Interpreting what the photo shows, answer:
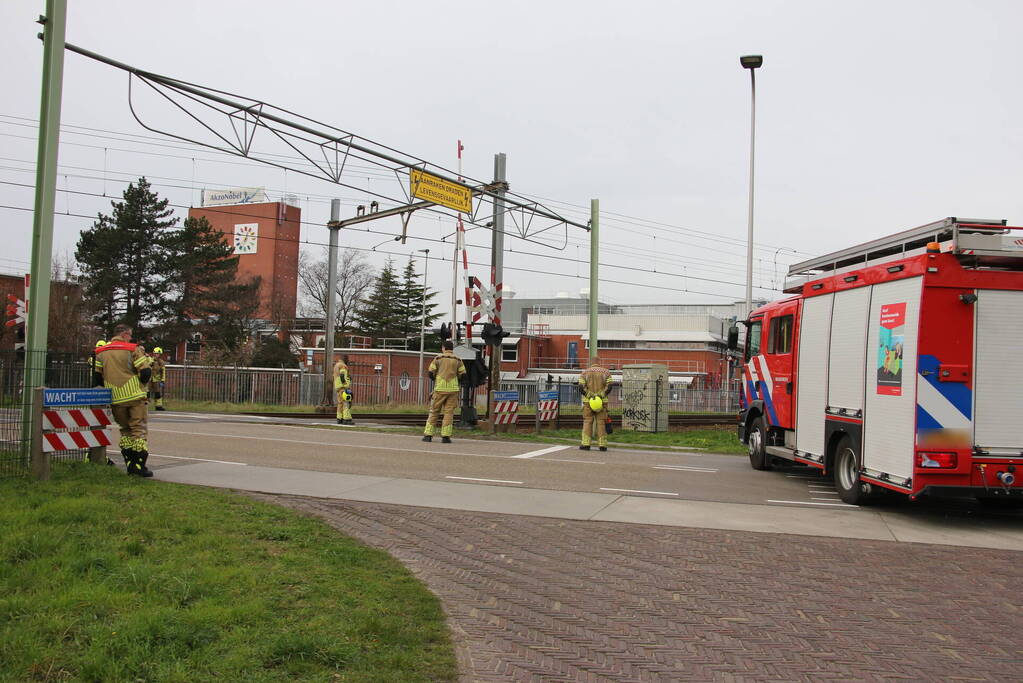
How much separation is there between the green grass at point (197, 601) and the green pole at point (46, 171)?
2407mm

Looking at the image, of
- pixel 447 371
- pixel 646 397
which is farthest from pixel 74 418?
pixel 646 397

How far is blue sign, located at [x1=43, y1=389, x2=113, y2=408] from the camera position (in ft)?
27.7

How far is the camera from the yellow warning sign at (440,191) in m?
19.0

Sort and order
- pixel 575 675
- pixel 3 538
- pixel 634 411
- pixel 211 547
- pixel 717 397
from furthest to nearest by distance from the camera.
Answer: pixel 717 397 → pixel 634 411 → pixel 211 547 → pixel 3 538 → pixel 575 675

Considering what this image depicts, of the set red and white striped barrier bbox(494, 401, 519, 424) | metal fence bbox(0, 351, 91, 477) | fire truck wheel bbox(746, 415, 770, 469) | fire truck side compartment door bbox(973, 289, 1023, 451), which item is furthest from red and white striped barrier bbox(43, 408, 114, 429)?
red and white striped barrier bbox(494, 401, 519, 424)

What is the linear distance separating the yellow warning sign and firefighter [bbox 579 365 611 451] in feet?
20.5

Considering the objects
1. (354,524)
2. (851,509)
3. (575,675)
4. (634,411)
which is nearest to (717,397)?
(634,411)

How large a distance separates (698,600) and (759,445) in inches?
333

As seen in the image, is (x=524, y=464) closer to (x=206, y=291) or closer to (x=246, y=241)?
(x=206, y=291)

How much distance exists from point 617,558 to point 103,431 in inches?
234

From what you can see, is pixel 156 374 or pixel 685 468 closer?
pixel 685 468

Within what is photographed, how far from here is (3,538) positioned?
5625 mm

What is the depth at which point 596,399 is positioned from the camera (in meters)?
15.7

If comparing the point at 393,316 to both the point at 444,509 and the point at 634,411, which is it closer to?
the point at 634,411
